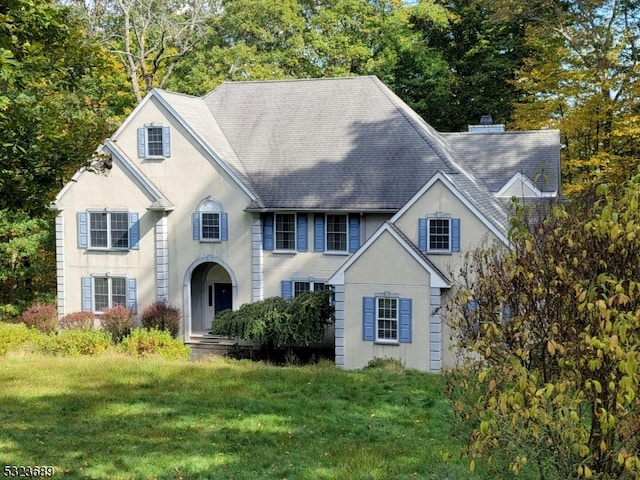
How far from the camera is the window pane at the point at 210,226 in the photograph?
26.4m

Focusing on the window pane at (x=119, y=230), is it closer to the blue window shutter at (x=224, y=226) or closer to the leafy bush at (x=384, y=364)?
the blue window shutter at (x=224, y=226)

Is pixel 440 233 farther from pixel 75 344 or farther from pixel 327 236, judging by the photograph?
pixel 75 344

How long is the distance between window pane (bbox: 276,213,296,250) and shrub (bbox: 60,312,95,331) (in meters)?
7.46

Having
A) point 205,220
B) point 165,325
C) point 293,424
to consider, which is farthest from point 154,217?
point 293,424

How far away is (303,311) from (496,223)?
6.69m

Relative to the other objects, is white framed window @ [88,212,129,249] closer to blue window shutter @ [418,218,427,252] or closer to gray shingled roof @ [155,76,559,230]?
gray shingled roof @ [155,76,559,230]

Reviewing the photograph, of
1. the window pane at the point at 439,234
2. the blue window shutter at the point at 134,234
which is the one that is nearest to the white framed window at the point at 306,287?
the window pane at the point at 439,234

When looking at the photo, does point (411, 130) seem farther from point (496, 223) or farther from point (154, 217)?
point (154, 217)

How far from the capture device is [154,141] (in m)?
26.8

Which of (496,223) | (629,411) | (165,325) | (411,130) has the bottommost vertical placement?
(165,325)

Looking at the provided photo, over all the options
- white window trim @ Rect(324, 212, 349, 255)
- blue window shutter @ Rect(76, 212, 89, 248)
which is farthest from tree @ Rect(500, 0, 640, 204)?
blue window shutter @ Rect(76, 212, 89, 248)

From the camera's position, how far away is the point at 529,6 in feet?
100

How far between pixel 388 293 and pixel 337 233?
14.3 ft

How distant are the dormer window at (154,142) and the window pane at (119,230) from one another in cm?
243
